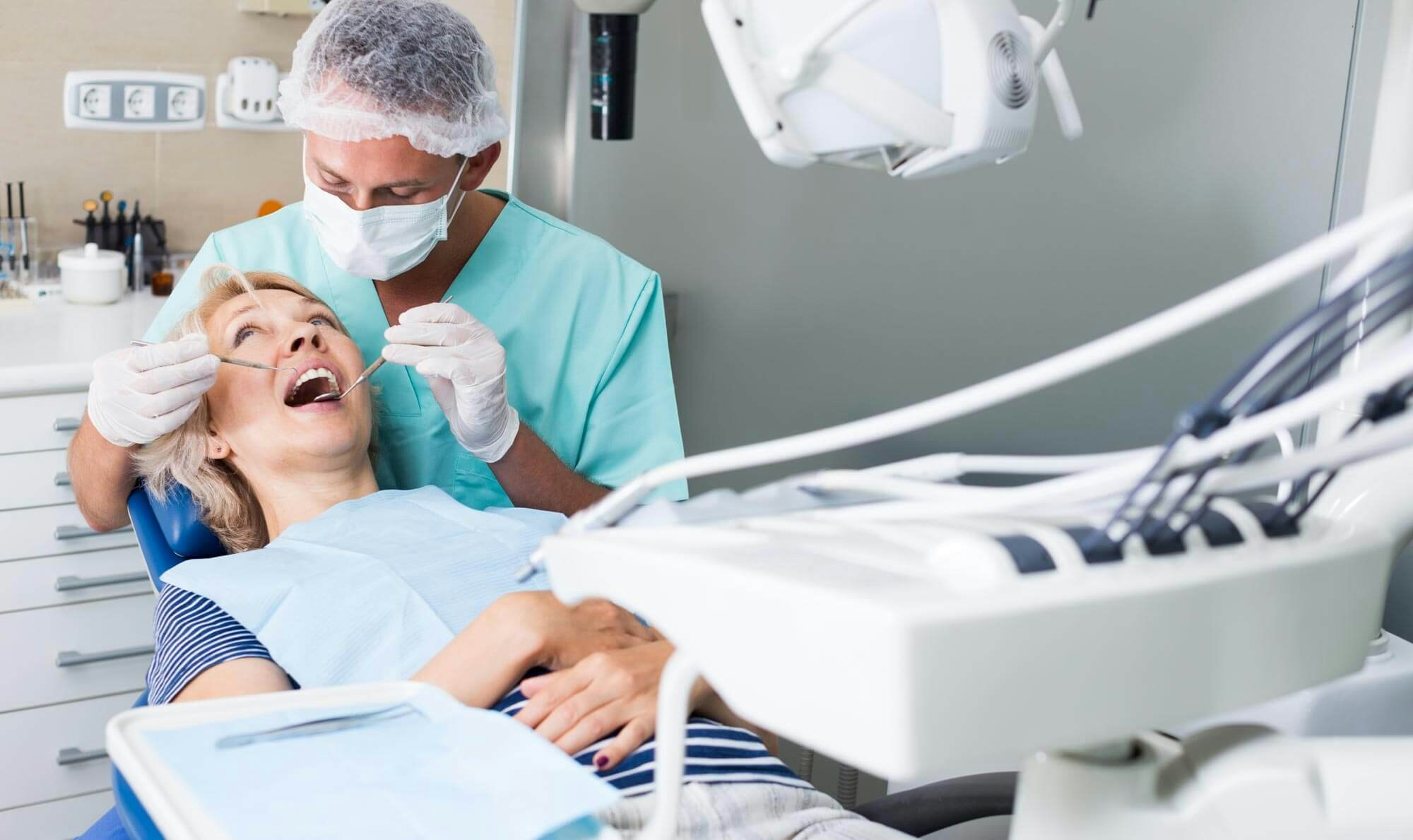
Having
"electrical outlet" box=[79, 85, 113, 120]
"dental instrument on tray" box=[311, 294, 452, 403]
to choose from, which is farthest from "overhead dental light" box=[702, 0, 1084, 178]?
"electrical outlet" box=[79, 85, 113, 120]

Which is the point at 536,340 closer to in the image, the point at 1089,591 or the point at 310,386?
the point at 310,386

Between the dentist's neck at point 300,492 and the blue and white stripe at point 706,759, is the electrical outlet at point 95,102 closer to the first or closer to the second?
the dentist's neck at point 300,492

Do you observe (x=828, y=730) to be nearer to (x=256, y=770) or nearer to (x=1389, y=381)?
(x=1389, y=381)

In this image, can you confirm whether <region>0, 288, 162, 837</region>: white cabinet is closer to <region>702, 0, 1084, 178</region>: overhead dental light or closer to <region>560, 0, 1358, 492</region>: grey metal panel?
<region>560, 0, 1358, 492</region>: grey metal panel

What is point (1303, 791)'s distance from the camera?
604mm

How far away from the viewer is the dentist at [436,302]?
1.60 m

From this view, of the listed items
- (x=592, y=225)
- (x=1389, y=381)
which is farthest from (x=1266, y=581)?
(x=592, y=225)

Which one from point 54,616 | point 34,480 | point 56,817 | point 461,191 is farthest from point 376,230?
point 56,817

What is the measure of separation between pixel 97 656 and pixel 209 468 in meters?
0.59

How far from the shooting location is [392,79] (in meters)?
1.61

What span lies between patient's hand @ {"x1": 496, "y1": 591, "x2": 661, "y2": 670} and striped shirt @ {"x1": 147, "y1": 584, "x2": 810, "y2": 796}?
6 cm

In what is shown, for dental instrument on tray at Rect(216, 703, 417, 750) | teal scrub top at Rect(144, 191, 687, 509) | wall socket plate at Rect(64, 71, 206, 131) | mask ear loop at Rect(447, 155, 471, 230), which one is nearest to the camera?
dental instrument on tray at Rect(216, 703, 417, 750)

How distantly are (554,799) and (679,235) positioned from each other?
1.52m

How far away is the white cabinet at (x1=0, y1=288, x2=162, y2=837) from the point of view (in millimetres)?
1983
